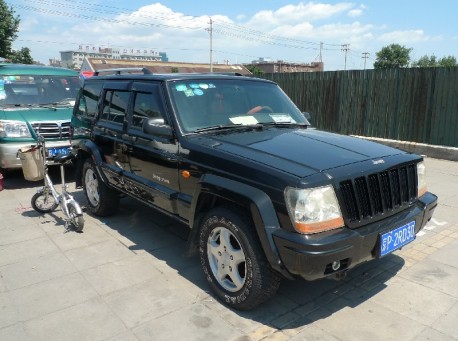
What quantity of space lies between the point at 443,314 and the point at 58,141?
6.71 meters

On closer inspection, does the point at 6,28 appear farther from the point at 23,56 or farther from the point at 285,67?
the point at 285,67

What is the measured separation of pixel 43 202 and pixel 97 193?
3.00ft

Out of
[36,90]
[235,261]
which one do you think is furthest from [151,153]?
[36,90]

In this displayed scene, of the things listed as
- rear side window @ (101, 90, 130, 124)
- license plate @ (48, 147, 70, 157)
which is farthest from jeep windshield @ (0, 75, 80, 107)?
rear side window @ (101, 90, 130, 124)

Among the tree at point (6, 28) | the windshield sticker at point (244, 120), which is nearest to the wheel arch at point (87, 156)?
the windshield sticker at point (244, 120)

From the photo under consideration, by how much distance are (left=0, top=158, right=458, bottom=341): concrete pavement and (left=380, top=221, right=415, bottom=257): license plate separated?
0.55 m

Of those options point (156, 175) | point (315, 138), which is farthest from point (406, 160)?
point (156, 175)

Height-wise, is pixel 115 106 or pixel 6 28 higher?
pixel 6 28

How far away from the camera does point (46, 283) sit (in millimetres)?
3807

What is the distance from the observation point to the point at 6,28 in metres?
18.2

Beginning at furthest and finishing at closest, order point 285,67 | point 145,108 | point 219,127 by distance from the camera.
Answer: point 285,67 < point 145,108 < point 219,127

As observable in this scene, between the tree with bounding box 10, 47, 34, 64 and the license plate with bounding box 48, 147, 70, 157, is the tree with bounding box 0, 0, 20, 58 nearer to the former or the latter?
the tree with bounding box 10, 47, 34, 64

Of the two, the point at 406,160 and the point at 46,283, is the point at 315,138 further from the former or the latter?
the point at 46,283

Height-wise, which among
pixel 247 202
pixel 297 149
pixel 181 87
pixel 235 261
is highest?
pixel 181 87
